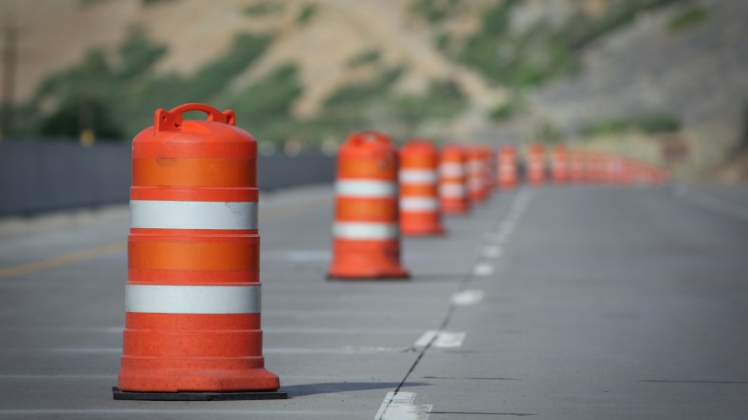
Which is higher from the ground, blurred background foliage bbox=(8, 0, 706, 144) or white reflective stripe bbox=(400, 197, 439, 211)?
blurred background foliage bbox=(8, 0, 706, 144)

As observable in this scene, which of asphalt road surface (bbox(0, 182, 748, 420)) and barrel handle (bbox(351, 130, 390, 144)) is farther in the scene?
barrel handle (bbox(351, 130, 390, 144))

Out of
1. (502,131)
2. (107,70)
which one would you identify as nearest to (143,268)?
(502,131)

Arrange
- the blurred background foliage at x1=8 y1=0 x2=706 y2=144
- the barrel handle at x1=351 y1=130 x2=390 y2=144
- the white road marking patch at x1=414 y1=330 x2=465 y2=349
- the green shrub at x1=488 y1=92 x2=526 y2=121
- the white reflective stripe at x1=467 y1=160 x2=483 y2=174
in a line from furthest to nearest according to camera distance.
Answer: the blurred background foliage at x1=8 y1=0 x2=706 y2=144, the green shrub at x1=488 y1=92 x2=526 y2=121, the white reflective stripe at x1=467 y1=160 x2=483 y2=174, the barrel handle at x1=351 y1=130 x2=390 y2=144, the white road marking patch at x1=414 y1=330 x2=465 y2=349

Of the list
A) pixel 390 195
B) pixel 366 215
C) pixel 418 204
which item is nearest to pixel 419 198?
pixel 418 204

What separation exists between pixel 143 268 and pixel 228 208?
19.9 inches

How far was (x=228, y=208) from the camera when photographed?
7.36 metres

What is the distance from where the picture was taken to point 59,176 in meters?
27.0

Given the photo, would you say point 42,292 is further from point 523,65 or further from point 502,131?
point 523,65

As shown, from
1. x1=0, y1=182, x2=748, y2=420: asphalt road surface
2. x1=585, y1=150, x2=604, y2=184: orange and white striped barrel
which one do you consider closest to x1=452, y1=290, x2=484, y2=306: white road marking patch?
x1=0, y1=182, x2=748, y2=420: asphalt road surface

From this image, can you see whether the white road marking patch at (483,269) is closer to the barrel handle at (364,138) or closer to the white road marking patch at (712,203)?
the barrel handle at (364,138)

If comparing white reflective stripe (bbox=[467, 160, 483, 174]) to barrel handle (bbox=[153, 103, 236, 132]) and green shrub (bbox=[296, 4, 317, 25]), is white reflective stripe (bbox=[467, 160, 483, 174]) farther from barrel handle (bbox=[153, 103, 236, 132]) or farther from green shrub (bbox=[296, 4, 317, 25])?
green shrub (bbox=[296, 4, 317, 25])

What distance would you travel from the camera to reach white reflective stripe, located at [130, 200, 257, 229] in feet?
24.0

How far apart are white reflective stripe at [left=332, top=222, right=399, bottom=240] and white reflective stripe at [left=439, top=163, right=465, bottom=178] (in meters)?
15.0

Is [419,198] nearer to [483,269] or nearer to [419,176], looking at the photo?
[419,176]
